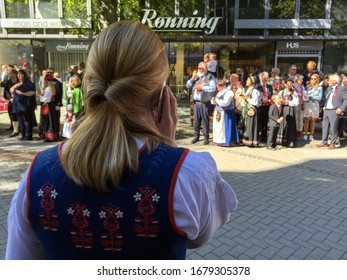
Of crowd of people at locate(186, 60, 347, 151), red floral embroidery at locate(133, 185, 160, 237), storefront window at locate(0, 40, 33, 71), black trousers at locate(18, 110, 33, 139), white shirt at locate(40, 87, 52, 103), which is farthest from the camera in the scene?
storefront window at locate(0, 40, 33, 71)

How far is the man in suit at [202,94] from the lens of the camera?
8852 millimetres

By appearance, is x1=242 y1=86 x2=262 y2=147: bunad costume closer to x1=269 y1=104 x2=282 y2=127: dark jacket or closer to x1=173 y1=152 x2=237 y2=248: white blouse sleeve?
x1=269 y1=104 x2=282 y2=127: dark jacket

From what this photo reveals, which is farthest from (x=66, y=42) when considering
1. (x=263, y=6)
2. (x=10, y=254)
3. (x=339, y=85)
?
(x=10, y=254)

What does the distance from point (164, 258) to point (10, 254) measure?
22.1 inches

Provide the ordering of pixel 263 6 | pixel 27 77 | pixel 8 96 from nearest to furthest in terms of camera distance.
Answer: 1. pixel 27 77
2. pixel 8 96
3. pixel 263 6

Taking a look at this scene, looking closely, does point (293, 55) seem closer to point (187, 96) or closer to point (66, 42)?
point (187, 96)

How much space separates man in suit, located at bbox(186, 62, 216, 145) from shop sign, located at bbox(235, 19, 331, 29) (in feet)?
27.6

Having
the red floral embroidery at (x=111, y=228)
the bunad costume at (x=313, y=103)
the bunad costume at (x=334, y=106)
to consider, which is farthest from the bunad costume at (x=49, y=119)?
the red floral embroidery at (x=111, y=228)

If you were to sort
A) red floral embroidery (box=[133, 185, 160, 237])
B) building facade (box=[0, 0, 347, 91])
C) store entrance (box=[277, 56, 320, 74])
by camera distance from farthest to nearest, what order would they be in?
store entrance (box=[277, 56, 320, 74]) → building facade (box=[0, 0, 347, 91]) → red floral embroidery (box=[133, 185, 160, 237])

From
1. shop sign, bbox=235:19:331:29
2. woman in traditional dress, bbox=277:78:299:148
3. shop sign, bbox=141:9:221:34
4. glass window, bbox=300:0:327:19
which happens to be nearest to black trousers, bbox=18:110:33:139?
woman in traditional dress, bbox=277:78:299:148

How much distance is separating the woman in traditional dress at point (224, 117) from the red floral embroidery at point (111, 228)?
7.76 metres

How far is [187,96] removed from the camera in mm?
16828

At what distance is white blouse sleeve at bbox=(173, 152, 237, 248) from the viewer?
1042 mm

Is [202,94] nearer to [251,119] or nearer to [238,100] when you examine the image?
[238,100]
